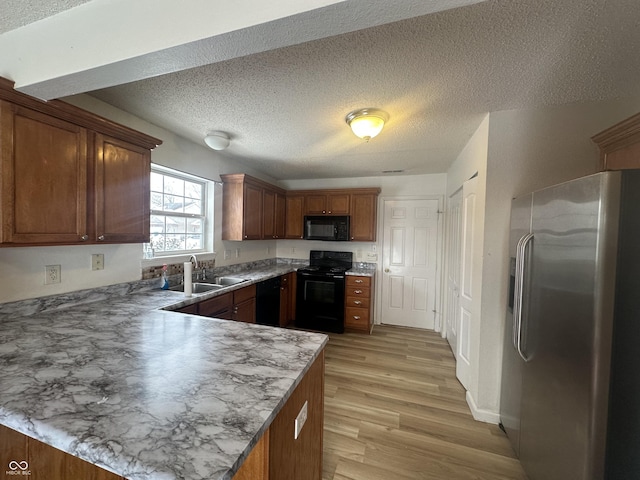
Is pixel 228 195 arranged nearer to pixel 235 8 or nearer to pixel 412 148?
pixel 412 148

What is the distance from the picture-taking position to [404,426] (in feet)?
6.29

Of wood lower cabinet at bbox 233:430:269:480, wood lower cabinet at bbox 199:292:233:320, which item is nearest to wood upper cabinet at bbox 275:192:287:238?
wood lower cabinet at bbox 199:292:233:320

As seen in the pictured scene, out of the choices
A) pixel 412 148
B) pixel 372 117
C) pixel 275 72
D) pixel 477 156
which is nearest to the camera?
pixel 275 72

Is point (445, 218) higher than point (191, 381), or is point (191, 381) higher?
point (445, 218)

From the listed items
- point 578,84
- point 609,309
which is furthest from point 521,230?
point 578,84

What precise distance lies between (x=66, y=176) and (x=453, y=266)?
12.2 feet

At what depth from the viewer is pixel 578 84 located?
5.27 ft

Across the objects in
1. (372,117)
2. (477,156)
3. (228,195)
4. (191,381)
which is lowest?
(191,381)

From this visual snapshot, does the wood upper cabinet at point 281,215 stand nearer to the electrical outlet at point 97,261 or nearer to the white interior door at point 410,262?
the white interior door at point 410,262

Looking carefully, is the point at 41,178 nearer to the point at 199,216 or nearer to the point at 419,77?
the point at 199,216

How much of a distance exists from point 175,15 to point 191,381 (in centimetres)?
137

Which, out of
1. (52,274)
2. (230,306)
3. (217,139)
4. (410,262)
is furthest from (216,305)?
(410,262)

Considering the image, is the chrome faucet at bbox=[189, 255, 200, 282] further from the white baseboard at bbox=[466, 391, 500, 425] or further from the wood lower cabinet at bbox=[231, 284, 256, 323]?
the white baseboard at bbox=[466, 391, 500, 425]

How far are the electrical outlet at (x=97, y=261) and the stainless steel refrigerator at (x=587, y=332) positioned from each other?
2.96 meters
